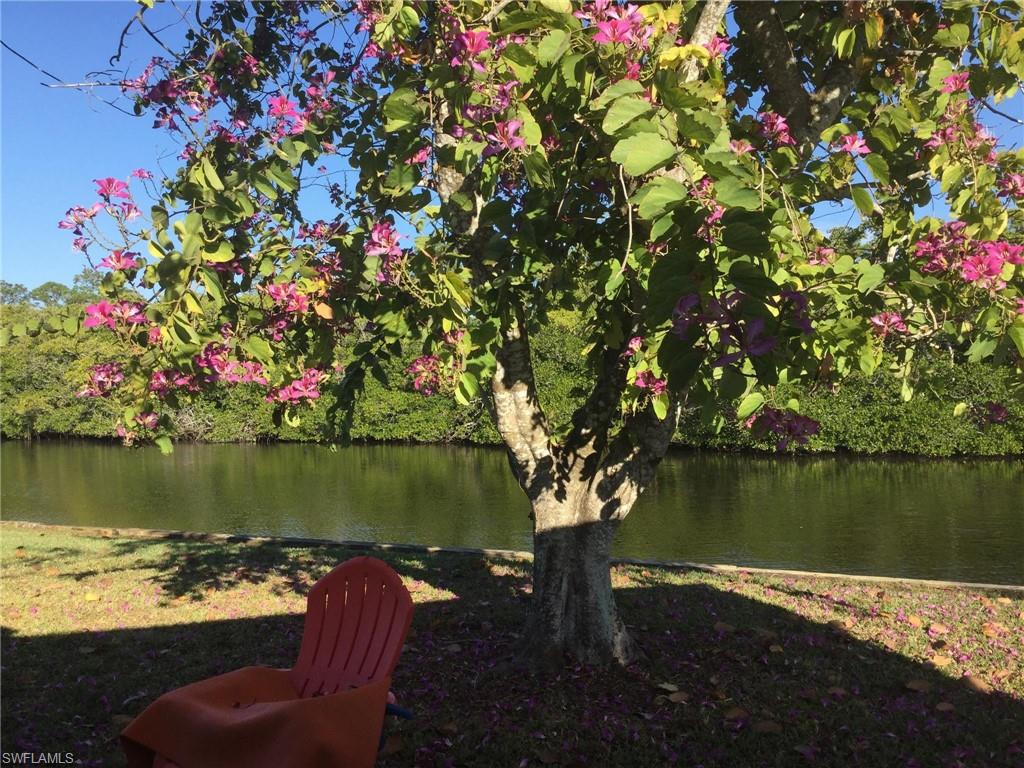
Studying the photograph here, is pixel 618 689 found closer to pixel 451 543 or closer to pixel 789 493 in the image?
pixel 451 543

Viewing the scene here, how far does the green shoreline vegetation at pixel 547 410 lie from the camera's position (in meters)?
15.1

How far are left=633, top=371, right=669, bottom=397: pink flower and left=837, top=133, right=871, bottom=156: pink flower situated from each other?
1.26 metres

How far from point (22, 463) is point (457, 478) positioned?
14211 millimetres

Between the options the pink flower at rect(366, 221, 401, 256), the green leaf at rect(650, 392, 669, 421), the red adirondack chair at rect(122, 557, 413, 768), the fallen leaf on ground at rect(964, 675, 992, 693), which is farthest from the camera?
the fallen leaf on ground at rect(964, 675, 992, 693)

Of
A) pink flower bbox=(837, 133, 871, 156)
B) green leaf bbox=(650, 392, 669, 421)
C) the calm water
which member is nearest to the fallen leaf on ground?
green leaf bbox=(650, 392, 669, 421)

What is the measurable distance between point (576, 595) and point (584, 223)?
6.55 feet

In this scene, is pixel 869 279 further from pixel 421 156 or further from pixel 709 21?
pixel 421 156

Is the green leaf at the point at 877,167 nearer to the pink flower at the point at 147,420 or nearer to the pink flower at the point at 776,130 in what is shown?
the pink flower at the point at 776,130

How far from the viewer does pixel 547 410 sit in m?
17.1

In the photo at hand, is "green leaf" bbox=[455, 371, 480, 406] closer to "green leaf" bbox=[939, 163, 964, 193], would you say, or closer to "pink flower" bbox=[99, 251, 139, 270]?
"pink flower" bbox=[99, 251, 139, 270]

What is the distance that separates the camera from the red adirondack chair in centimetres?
209

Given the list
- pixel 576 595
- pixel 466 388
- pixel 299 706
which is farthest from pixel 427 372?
pixel 576 595

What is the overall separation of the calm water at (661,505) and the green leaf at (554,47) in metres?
7.51

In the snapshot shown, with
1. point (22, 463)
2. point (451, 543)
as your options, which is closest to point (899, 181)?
point (451, 543)
